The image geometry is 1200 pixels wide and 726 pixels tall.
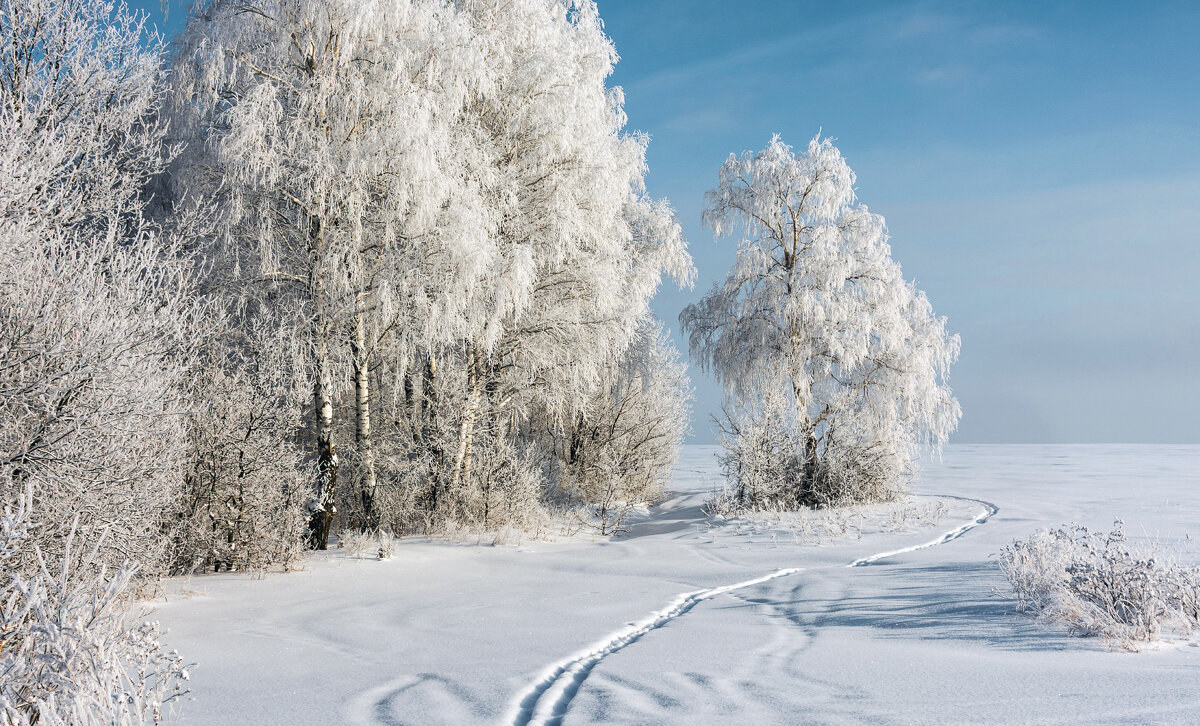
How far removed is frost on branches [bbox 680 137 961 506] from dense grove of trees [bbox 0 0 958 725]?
0.07 metres

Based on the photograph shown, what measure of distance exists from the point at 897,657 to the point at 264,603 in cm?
553

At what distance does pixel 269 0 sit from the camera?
36.5 feet

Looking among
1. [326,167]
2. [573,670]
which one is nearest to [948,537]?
[573,670]

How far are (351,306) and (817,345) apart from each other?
31.2ft

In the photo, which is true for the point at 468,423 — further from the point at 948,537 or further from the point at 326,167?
the point at 948,537

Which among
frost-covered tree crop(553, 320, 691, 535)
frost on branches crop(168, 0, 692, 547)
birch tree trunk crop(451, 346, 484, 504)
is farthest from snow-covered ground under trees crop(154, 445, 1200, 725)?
frost-covered tree crop(553, 320, 691, 535)

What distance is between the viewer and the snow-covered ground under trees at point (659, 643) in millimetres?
3863

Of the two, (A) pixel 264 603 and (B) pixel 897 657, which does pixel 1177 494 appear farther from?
(A) pixel 264 603

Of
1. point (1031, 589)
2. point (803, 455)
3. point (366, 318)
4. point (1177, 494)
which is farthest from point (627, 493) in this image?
point (1031, 589)

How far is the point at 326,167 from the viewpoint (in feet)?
34.7

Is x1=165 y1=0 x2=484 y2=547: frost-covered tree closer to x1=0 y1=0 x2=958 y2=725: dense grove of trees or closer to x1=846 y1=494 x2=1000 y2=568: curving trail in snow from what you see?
x1=0 y1=0 x2=958 y2=725: dense grove of trees

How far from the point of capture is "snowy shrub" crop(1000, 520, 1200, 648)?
5051mm

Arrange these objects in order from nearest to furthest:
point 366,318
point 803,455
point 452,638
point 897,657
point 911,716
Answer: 1. point 911,716
2. point 897,657
3. point 452,638
4. point 366,318
5. point 803,455

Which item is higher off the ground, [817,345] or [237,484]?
[817,345]
